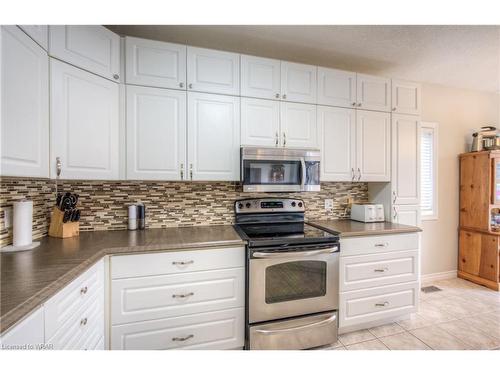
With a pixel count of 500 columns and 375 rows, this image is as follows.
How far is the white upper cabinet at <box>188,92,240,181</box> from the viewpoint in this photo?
6.32ft

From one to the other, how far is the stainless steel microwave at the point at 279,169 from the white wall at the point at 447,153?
6.86 ft

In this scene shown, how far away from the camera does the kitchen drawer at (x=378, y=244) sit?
199 centimetres

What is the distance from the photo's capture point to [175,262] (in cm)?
159

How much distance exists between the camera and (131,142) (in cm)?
179

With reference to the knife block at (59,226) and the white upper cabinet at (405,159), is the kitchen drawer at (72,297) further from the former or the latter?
the white upper cabinet at (405,159)

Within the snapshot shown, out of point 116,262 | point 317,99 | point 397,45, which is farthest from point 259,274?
point 397,45

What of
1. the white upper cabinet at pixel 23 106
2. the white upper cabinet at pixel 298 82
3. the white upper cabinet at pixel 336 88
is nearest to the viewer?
the white upper cabinet at pixel 23 106

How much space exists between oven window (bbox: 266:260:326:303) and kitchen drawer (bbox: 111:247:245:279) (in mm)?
260

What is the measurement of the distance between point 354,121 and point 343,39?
2.40 feet

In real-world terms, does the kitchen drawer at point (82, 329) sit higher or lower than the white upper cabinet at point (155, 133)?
lower

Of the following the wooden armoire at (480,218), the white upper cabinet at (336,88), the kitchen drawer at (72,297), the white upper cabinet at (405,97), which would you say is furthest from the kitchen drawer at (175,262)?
the wooden armoire at (480,218)

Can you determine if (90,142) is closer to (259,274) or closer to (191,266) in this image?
(191,266)

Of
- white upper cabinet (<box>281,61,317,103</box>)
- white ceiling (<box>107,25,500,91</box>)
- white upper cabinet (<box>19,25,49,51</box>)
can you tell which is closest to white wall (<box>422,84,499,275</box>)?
white ceiling (<box>107,25,500,91</box>)

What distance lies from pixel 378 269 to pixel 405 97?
179cm
